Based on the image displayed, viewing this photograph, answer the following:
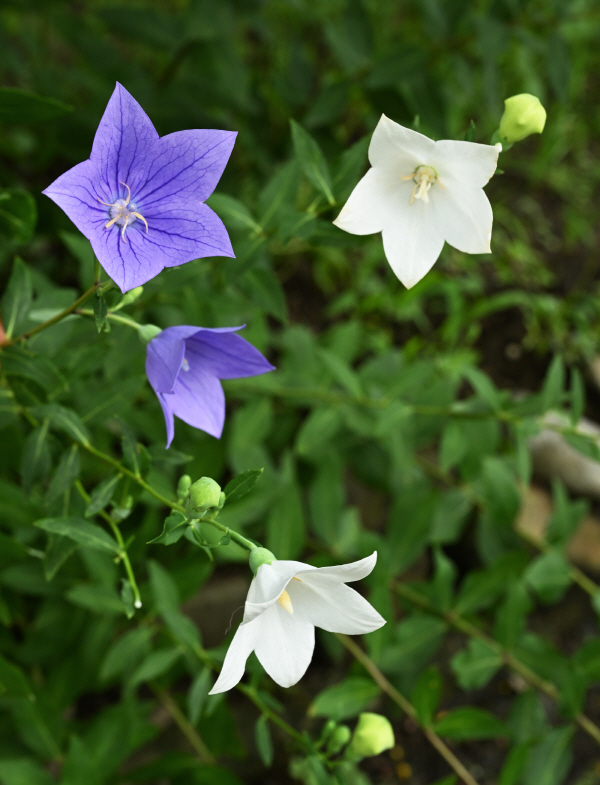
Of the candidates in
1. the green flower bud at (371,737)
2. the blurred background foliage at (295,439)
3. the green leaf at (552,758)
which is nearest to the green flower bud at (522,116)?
the blurred background foliage at (295,439)

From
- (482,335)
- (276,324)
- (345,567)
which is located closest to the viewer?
(345,567)

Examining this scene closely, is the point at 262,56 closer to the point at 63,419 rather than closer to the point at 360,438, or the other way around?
the point at 360,438

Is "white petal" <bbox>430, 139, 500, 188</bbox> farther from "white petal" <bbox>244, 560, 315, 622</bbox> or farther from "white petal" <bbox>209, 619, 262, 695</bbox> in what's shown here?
"white petal" <bbox>209, 619, 262, 695</bbox>

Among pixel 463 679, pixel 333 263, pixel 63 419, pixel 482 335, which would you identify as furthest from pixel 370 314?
pixel 63 419

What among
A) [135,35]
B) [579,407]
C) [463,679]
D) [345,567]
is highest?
[135,35]

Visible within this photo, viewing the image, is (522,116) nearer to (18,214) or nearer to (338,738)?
(18,214)
